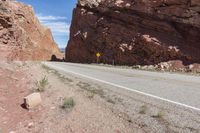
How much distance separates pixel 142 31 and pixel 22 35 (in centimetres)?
5258

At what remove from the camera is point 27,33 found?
97.9 m

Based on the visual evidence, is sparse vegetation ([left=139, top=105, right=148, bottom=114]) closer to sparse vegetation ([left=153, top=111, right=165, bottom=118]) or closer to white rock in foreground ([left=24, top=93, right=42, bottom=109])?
sparse vegetation ([left=153, top=111, right=165, bottom=118])

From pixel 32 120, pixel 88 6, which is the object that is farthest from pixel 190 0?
pixel 32 120

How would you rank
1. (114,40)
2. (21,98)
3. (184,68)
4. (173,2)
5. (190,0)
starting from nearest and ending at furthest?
(21,98) < (184,68) < (190,0) < (173,2) < (114,40)

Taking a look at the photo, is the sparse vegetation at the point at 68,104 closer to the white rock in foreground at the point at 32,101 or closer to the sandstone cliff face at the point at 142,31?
the white rock in foreground at the point at 32,101

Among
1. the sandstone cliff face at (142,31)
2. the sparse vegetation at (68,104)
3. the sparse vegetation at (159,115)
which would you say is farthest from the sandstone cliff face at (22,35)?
the sparse vegetation at (159,115)

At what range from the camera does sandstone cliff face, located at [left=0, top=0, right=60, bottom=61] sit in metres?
72.0

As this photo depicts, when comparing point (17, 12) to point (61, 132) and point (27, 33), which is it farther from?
point (61, 132)

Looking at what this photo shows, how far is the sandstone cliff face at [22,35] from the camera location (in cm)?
7200

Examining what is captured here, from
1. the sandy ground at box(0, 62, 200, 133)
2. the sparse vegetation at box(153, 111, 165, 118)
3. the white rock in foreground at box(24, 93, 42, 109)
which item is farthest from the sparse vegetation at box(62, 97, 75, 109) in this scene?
the sparse vegetation at box(153, 111, 165, 118)

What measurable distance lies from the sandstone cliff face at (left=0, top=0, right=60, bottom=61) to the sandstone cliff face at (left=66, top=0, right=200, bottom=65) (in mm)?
19437

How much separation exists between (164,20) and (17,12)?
6174 cm

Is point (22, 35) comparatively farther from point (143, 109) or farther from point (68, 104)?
point (143, 109)

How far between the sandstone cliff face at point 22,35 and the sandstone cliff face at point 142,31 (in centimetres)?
1944
